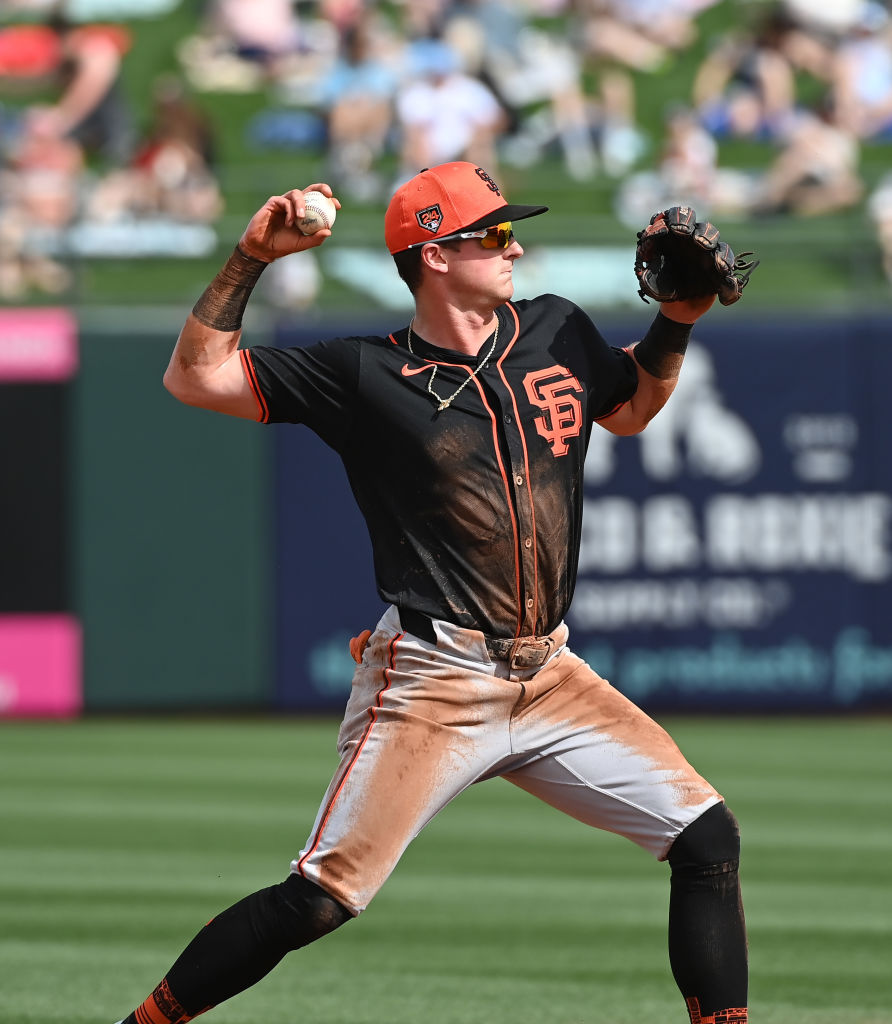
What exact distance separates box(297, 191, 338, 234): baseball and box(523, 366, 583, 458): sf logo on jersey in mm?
634

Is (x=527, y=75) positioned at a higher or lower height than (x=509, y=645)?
higher

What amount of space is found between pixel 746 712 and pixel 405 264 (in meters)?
9.18

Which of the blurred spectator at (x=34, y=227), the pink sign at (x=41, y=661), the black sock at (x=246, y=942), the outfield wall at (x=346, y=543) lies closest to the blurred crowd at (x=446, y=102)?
the blurred spectator at (x=34, y=227)

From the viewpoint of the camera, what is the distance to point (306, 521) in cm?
1331

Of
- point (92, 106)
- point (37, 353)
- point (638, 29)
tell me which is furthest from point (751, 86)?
point (37, 353)

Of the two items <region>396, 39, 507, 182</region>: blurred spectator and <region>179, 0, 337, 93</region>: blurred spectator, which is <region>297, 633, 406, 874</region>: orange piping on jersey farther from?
A: <region>179, 0, 337, 93</region>: blurred spectator

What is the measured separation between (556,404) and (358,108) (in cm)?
1228

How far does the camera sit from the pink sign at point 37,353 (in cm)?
1338

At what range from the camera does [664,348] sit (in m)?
4.82

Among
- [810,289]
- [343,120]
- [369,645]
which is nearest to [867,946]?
[369,645]

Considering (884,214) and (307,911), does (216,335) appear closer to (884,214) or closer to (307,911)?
(307,911)

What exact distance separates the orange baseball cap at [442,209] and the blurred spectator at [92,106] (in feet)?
37.7

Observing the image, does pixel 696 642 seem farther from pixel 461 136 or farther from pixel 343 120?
pixel 343 120

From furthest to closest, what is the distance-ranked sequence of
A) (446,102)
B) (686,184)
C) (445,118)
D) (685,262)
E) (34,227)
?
(446,102) < (445,118) < (686,184) < (34,227) < (685,262)
